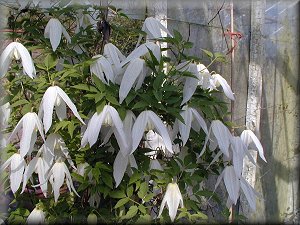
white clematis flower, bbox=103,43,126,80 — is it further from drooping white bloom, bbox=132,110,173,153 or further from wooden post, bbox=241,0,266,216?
wooden post, bbox=241,0,266,216

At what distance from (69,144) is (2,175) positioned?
0.20 meters

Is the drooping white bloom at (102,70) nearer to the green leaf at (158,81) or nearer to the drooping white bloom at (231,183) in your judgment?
the green leaf at (158,81)

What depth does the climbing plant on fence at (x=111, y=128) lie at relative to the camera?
0.92 meters

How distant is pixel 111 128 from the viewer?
0.94m

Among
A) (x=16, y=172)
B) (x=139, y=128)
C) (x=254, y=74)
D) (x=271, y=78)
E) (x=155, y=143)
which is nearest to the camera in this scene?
(x=139, y=128)

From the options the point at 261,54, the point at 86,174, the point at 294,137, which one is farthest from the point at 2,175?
the point at 294,137

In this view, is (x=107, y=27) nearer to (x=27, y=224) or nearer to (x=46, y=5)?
(x=46, y=5)

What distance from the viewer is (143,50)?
958 millimetres

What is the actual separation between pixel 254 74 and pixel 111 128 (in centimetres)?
136

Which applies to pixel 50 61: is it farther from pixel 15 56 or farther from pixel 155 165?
pixel 155 165

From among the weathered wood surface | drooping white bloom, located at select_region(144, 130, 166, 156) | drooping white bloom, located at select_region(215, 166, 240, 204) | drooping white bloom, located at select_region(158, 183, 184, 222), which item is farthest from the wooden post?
drooping white bloom, located at select_region(158, 183, 184, 222)

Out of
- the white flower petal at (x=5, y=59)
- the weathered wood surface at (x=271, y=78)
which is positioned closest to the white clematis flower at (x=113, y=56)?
the white flower petal at (x=5, y=59)

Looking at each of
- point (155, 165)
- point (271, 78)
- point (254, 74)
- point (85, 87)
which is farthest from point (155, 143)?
point (271, 78)

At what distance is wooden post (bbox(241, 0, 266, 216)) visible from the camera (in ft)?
7.01
